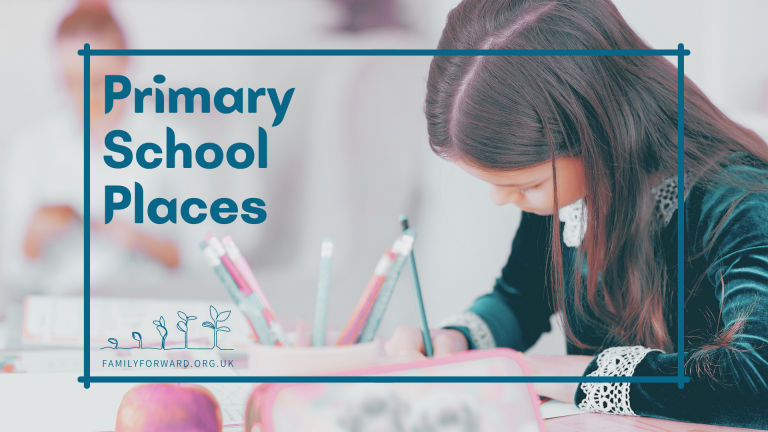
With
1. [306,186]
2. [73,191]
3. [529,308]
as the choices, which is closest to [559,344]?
[529,308]

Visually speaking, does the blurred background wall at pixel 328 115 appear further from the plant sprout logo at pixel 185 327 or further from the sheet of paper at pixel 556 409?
the sheet of paper at pixel 556 409

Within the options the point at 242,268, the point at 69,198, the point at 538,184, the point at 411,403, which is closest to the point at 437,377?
the point at 411,403

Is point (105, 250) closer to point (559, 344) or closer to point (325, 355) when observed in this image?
point (325, 355)

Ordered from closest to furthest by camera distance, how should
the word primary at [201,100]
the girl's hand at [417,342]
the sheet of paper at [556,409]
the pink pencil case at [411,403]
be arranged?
the pink pencil case at [411,403] → the sheet of paper at [556,409] → the girl's hand at [417,342] → the word primary at [201,100]

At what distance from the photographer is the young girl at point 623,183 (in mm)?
407

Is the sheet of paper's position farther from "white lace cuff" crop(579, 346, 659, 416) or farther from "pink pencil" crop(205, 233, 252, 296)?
"pink pencil" crop(205, 233, 252, 296)

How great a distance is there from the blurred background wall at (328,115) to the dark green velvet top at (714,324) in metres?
0.25

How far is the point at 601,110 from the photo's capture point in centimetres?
46

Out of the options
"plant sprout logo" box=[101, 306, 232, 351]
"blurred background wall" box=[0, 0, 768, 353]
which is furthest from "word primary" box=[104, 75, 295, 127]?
"plant sprout logo" box=[101, 306, 232, 351]

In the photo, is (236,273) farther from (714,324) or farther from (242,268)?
(714,324)

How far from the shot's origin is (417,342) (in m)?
0.52

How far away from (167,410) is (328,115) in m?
0.57

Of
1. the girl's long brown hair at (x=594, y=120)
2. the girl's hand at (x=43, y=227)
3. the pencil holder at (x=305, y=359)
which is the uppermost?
the girl's long brown hair at (x=594, y=120)

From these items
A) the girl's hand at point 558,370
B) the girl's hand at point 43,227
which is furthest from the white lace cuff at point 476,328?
the girl's hand at point 43,227
